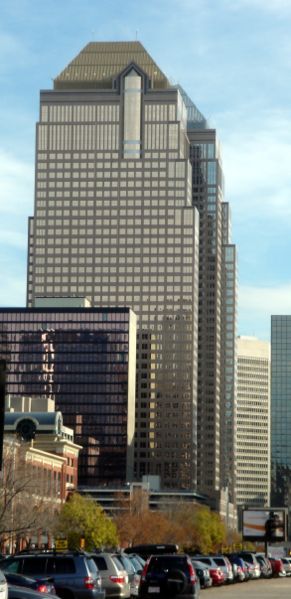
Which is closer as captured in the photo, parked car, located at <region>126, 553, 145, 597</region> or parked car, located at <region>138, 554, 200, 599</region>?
parked car, located at <region>138, 554, 200, 599</region>

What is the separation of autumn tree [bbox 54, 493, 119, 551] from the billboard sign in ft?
47.9

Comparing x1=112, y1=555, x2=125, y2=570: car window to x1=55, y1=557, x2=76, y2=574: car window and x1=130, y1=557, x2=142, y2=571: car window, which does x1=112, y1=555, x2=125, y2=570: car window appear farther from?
x1=55, y1=557, x2=76, y2=574: car window

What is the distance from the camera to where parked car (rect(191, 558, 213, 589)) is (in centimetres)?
7512

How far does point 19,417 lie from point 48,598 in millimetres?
143707

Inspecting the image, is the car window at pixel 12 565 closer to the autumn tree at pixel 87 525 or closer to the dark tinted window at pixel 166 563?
the dark tinted window at pixel 166 563

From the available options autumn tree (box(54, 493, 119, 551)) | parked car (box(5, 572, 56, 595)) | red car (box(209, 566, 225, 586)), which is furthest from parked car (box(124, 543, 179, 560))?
autumn tree (box(54, 493, 119, 551))

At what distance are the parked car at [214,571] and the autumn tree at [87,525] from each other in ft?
175

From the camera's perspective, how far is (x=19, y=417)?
17825cm

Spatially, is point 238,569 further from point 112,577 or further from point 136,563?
point 112,577

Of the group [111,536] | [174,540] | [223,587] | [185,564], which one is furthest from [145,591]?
[174,540]

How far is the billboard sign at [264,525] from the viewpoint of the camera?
144500mm

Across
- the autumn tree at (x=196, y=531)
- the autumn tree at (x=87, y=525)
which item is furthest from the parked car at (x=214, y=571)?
the autumn tree at (x=196, y=531)

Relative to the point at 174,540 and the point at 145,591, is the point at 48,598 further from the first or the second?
the point at 174,540

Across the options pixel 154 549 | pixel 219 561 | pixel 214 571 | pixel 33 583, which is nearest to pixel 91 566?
pixel 33 583
